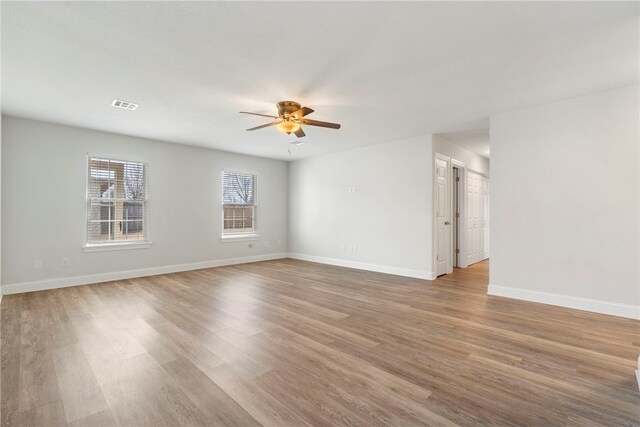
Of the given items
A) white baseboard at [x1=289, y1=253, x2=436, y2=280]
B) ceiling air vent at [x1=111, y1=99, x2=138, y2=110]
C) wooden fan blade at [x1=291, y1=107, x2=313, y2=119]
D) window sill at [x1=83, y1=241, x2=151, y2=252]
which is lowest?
white baseboard at [x1=289, y1=253, x2=436, y2=280]

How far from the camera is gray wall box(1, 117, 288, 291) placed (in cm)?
438

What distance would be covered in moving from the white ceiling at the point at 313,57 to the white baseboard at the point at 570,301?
250cm

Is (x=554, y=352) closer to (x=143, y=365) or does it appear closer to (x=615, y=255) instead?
(x=615, y=255)

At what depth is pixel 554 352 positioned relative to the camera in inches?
98.2

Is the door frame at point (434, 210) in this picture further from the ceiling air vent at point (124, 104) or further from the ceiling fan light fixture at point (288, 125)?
the ceiling air vent at point (124, 104)

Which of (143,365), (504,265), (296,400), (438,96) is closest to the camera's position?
(296,400)

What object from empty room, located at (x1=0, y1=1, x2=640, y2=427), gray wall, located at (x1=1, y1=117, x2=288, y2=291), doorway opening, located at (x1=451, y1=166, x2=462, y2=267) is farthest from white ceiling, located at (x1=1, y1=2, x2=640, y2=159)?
doorway opening, located at (x1=451, y1=166, x2=462, y2=267)

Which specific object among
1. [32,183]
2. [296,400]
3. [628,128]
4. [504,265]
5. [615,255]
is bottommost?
[296,400]

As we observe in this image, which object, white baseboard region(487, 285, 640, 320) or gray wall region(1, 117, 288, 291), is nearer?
white baseboard region(487, 285, 640, 320)

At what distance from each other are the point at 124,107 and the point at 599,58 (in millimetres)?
5353

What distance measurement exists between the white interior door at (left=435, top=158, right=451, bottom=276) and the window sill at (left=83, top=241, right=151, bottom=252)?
555cm

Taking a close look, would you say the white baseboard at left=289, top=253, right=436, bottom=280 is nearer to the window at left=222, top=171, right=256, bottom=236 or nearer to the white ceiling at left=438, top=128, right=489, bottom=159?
the window at left=222, top=171, right=256, bottom=236

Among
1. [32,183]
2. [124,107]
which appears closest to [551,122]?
[124,107]

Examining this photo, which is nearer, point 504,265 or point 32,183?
point 504,265
